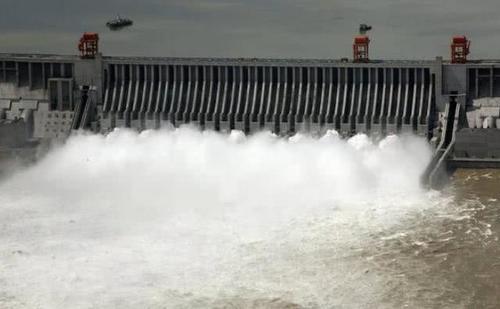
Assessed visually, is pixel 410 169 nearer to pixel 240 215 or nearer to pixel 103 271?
pixel 240 215

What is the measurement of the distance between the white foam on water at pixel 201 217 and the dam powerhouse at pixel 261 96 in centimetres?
174

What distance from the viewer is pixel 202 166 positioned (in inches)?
1818

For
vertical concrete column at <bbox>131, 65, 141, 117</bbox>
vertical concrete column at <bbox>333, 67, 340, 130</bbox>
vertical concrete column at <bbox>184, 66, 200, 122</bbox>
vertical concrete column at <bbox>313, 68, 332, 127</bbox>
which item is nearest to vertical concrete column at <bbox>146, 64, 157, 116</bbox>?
vertical concrete column at <bbox>131, 65, 141, 117</bbox>

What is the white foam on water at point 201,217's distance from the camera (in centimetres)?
2745

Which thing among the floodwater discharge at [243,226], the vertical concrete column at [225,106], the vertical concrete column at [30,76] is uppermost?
the vertical concrete column at [30,76]

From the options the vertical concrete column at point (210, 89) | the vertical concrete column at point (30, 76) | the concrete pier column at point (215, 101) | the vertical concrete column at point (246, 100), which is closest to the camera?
the vertical concrete column at point (246, 100)

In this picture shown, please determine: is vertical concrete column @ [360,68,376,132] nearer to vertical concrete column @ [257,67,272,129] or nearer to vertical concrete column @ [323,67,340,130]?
vertical concrete column @ [323,67,340,130]

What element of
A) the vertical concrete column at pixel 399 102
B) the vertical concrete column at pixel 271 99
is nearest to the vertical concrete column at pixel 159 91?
the vertical concrete column at pixel 271 99

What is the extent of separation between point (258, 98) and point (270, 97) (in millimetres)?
858

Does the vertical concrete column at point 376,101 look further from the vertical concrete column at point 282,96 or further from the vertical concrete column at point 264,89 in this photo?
the vertical concrete column at point 264,89

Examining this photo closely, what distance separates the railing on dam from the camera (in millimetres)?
49000

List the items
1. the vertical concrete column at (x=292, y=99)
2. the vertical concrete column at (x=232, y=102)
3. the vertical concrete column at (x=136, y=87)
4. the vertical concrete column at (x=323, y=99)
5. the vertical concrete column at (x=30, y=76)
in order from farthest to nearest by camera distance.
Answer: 1. the vertical concrete column at (x=30, y=76)
2. the vertical concrete column at (x=136, y=87)
3. the vertical concrete column at (x=232, y=102)
4. the vertical concrete column at (x=292, y=99)
5. the vertical concrete column at (x=323, y=99)

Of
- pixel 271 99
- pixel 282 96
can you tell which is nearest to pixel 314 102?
pixel 282 96

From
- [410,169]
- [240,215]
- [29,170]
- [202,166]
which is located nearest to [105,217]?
[240,215]
